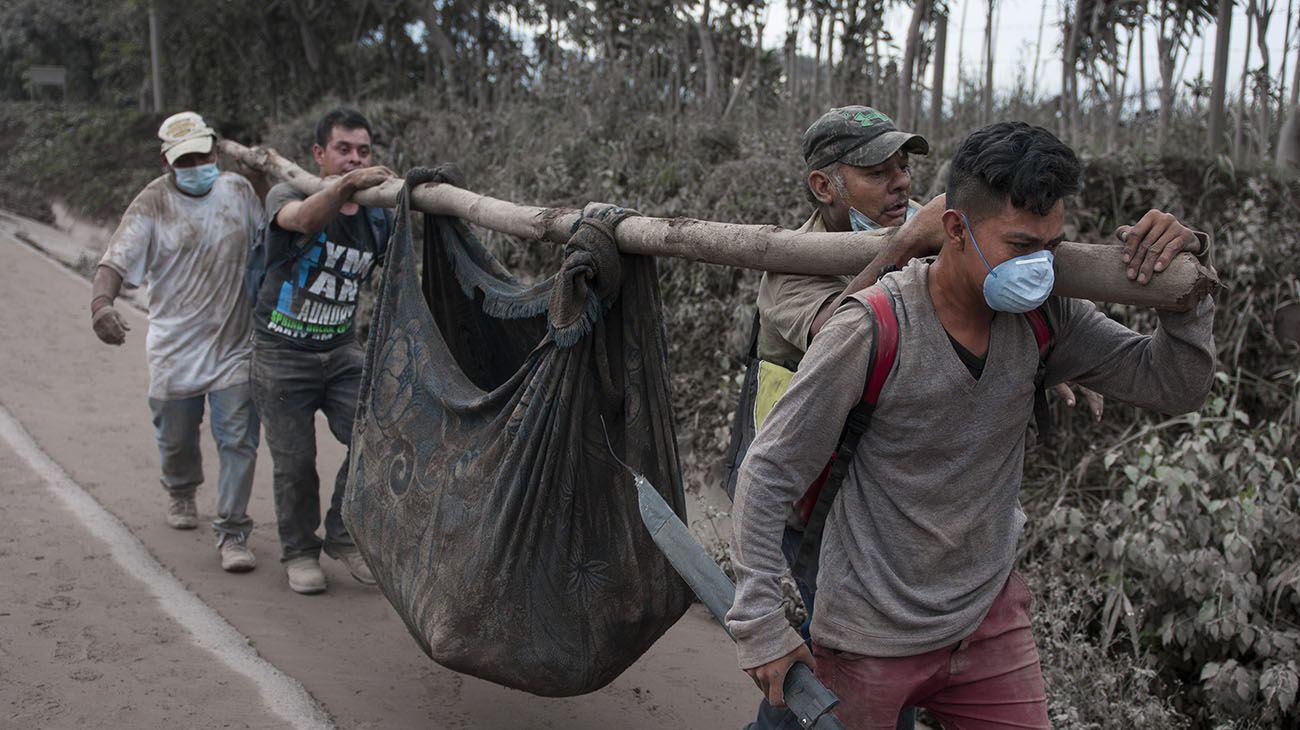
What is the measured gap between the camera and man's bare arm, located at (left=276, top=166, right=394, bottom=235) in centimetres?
446

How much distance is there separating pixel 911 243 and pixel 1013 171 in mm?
323

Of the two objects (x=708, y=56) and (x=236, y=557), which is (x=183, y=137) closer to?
(x=236, y=557)

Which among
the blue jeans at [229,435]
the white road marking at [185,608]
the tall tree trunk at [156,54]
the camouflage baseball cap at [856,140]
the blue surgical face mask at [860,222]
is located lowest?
the white road marking at [185,608]

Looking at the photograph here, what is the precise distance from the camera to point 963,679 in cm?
244

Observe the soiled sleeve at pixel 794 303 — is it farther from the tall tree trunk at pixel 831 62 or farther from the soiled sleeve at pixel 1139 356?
the tall tree trunk at pixel 831 62

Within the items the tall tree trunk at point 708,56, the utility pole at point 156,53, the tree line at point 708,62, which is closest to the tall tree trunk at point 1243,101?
the tree line at point 708,62

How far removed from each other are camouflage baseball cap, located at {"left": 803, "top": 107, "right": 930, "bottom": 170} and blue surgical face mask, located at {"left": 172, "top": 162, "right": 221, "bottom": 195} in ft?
10.7

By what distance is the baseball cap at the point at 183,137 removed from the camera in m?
5.22

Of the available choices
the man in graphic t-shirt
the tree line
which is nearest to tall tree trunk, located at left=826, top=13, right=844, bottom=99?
the tree line

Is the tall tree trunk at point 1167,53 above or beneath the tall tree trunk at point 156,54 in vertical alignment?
beneath

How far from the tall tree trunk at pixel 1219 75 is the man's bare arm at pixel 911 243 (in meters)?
4.87

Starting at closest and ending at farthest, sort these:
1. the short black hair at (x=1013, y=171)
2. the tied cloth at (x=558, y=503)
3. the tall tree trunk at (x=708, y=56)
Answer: the short black hair at (x=1013, y=171) → the tied cloth at (x=558, y=503) → the tall tree trunk at (x=708, y=56)

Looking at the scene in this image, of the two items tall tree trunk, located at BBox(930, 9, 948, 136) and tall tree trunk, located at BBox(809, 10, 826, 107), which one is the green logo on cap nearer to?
tall tree trunk, located at BBox(930, 9, 948, 136)

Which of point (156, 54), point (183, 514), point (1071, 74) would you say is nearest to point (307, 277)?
point (183, 514)
